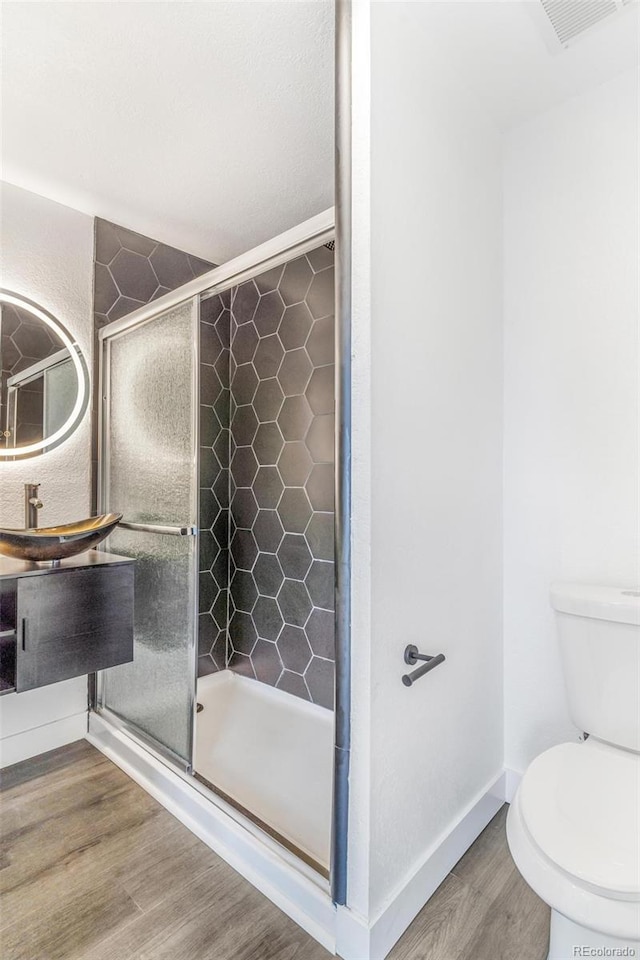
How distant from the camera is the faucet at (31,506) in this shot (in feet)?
6.27

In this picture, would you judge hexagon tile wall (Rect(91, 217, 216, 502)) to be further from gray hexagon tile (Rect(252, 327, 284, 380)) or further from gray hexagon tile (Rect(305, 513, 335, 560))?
gray hexagon tile (Rect(305, 513, 335, 560))

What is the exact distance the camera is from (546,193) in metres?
1.69

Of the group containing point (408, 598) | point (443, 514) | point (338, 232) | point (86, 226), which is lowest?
point (408, 598)

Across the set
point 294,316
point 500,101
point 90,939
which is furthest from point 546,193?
point 90,939

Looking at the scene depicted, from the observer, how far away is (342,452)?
1146 millimetres

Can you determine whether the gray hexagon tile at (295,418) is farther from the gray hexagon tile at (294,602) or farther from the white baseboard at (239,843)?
the white baseboard at (239,843)

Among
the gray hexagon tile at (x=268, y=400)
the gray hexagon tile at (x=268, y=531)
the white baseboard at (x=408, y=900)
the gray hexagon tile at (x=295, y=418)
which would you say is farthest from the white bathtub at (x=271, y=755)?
the gray hexagon tile at (x=268, y=400)

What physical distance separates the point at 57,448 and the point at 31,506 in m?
0.29

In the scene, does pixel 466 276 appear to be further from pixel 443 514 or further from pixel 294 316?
pixel 294 316

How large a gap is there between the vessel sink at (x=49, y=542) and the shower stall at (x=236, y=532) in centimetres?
20

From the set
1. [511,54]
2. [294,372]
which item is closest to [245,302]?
[294,372]

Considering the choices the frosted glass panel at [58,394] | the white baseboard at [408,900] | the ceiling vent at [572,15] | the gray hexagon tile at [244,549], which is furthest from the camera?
the gray hexagon tile at [244,549]

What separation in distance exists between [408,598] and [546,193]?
1455 millimetres

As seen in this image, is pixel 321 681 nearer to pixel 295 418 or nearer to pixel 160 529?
pixel 160 529
